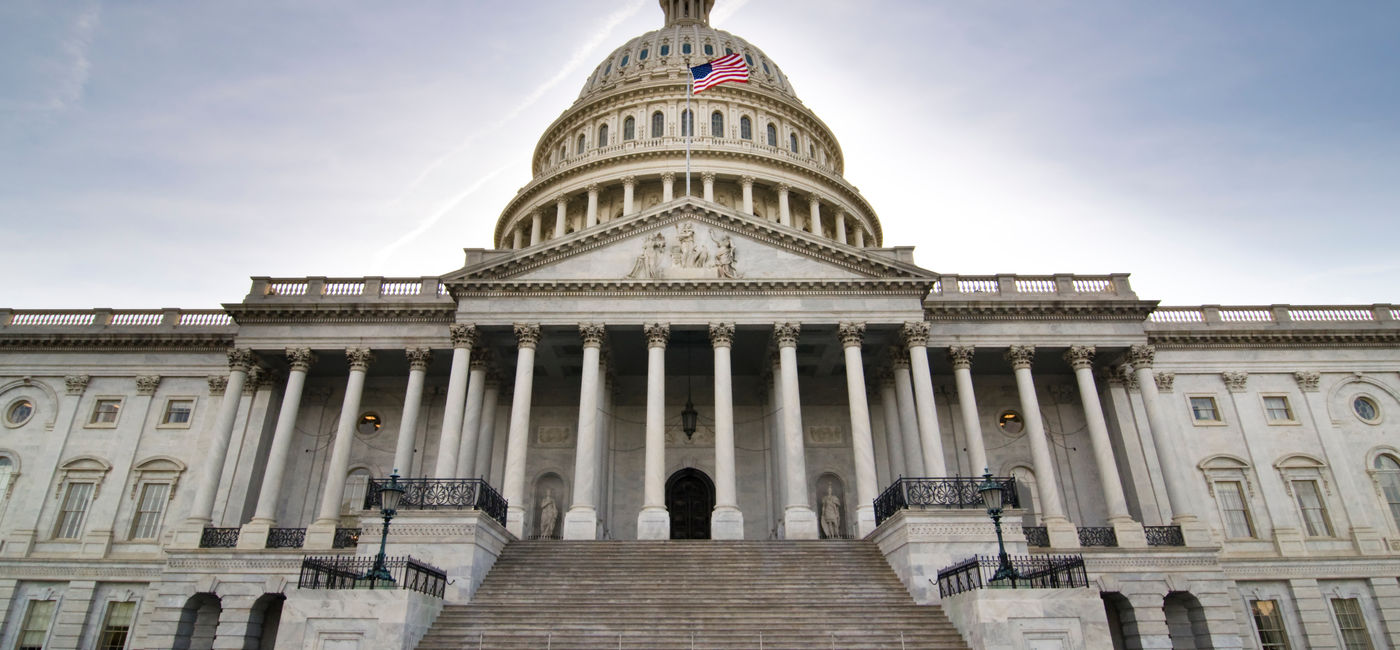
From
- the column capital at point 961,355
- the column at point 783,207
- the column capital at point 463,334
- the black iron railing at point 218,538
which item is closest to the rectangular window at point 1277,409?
the column capital at point 961,355

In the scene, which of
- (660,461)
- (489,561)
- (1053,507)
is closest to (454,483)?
(489,561)

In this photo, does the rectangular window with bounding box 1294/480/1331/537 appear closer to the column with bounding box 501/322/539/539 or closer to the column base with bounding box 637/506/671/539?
the column base with bounding box 637/506/671/539

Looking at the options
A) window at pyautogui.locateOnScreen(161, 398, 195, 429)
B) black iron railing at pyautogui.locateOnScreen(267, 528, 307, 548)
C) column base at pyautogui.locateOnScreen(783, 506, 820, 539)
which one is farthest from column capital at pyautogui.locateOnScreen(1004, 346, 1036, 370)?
window at pyautogui.locateOnScreen(161, 398, 195, 429)

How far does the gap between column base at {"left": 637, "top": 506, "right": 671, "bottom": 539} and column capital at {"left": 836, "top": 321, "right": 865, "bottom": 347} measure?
27.5 feet

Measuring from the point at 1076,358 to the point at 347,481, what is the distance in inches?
1102

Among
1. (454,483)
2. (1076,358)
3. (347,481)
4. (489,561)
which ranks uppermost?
(1076,358)

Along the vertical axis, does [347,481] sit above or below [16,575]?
above

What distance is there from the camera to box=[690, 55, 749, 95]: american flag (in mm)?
34031

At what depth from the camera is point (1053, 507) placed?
26656mm

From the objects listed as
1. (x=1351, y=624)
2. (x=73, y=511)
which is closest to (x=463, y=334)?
(x=73, y=511)

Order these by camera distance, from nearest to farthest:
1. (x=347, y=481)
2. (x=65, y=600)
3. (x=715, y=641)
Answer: (x=715, y=641) → (x=65, y=600) → (x=347, y=481)

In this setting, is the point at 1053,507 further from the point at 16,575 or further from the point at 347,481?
the point at 16,575

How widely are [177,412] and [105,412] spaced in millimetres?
2839

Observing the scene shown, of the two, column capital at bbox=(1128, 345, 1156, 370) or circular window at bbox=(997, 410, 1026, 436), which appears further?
circular window at bbox=(997, 410, 1026, 436)
